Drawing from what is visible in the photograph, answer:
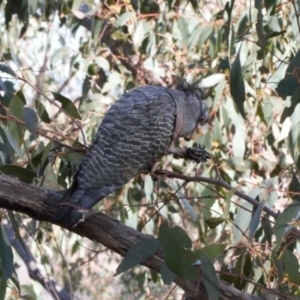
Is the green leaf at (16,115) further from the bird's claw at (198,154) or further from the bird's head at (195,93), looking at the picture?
the bird's head at (195,93)

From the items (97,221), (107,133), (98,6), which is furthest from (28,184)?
(98,6)

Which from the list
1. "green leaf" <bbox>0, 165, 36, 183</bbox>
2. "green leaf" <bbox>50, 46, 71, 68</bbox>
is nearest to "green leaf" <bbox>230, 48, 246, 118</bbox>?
"green leaf" <bbox>0, 165, 36, 183</bbox>

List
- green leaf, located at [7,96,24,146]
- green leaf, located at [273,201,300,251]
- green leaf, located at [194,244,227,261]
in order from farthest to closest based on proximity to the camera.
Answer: green leaf, located at [7,96,24,146] < green leaf, located at [194,244,227,261] < green leaf, located at [273,201,300,251]

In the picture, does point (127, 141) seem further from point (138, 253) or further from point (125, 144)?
point (138, 253)

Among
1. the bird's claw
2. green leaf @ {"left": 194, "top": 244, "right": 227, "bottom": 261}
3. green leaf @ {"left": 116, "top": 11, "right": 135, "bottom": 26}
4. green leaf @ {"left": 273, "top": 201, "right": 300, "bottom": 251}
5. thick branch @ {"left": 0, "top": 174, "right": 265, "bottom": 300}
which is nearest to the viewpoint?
green leaf @ {"left": 273, "top": 201, "right": 300, "bottom": 251}

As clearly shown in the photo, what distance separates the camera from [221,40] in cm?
354

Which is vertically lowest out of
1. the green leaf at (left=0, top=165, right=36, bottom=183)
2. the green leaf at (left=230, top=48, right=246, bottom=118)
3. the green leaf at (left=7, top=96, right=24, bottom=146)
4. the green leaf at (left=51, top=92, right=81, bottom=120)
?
the green leaf at (left=0, top=165, right=36, bottom=183)

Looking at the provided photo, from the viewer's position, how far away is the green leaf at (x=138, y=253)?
1839 mm

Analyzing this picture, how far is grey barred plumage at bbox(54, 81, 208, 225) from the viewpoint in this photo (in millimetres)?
2094

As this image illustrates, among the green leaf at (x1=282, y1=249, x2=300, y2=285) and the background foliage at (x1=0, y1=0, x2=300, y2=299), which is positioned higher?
the background foliage at (x1=0, y1=0, x2=300, y2=299)

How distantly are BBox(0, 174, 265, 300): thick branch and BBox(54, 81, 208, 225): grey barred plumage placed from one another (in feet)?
0.17

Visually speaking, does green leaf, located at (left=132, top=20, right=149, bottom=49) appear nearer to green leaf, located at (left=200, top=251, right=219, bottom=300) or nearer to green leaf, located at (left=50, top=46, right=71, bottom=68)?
green leaf, located at (left=50, top=46, right=71, bottom=68)

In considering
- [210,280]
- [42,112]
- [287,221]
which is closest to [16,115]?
[42,112]

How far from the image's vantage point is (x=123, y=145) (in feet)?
7.61
